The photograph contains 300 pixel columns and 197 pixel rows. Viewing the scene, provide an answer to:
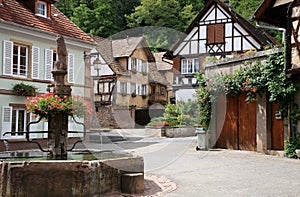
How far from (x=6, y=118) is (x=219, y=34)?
17.3 meters

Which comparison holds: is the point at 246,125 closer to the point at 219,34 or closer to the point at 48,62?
the point at 48,62

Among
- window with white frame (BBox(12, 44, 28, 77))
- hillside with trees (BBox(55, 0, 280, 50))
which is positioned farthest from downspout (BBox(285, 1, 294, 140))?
hillside with trees (BBox(55, 0, 280, 50))

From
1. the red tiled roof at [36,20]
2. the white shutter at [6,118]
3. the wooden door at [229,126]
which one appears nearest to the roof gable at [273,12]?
the wooden door at [229,126]

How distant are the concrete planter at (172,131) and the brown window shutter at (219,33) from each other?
785 centimetres

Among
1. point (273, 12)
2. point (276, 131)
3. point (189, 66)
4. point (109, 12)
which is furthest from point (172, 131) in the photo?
point (109, 12)

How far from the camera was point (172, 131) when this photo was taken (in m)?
23.3

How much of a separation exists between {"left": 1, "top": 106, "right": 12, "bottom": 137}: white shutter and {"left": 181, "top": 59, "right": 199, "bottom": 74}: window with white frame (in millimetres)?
16723

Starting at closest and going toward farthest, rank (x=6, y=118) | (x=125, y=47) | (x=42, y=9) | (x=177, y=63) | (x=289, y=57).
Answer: (x=289, y=57)
(x=6, y=118)
(x=42, y=9)
(x=177, y=63)
(x=125, y=47)

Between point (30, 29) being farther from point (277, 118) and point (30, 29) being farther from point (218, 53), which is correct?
point (218, 53)

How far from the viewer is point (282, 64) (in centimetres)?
1223

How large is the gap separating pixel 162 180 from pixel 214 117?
7052 mm

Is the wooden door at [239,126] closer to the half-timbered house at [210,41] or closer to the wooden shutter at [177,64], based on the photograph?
the half-timbered house at [210,41]

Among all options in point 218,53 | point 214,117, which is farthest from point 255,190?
A: point 218,53

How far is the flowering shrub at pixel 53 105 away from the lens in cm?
770
